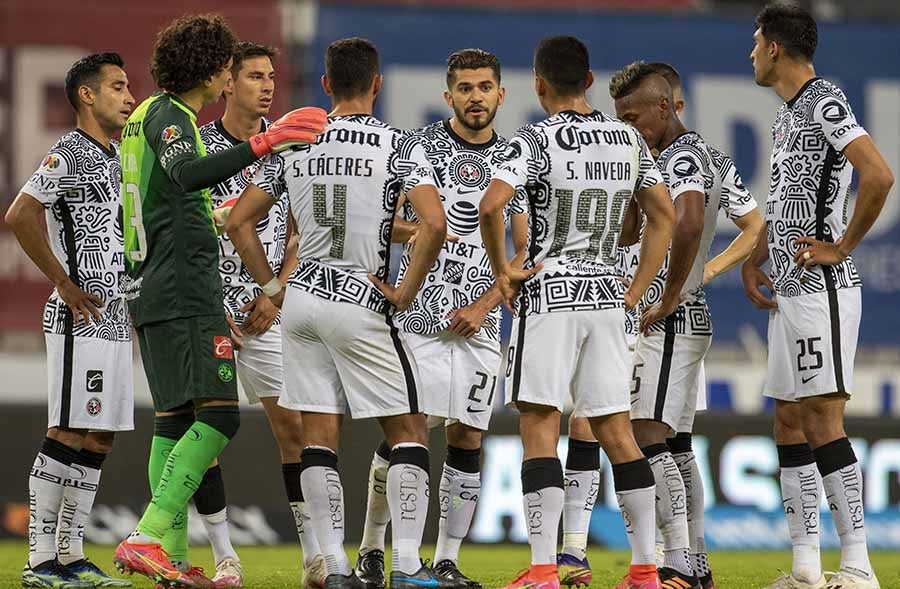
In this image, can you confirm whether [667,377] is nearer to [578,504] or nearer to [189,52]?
[578,504]

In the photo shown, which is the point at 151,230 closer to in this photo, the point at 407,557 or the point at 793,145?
the point at 407,557

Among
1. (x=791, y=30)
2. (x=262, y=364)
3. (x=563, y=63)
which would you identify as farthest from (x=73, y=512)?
(x=791, y=30)

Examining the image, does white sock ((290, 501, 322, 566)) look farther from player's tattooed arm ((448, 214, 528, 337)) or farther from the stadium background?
the stadium background

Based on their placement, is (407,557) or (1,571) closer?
(407,557)

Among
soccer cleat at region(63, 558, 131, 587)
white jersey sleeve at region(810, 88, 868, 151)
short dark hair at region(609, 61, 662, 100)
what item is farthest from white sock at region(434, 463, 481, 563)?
white jersey sleeve at region(810, 88, 868, 151)

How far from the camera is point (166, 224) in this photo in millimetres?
6895

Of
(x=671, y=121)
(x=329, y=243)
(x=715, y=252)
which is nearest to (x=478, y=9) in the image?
(x=715, y=252)

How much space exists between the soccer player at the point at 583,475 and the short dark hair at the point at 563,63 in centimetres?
115

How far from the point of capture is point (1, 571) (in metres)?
8.63

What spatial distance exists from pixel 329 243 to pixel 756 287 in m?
2.41

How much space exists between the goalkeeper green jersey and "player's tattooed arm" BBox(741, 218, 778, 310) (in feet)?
9.22

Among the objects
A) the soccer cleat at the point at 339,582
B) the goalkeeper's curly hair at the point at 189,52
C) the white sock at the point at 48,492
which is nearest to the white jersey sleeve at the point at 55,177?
Answer: the goalkeeper's curly hair at the point at 189,52

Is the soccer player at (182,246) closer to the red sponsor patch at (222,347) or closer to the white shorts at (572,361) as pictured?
the red sponsor patch at (222,347)

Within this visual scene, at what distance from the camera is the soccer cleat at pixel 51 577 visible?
7.42 meters
